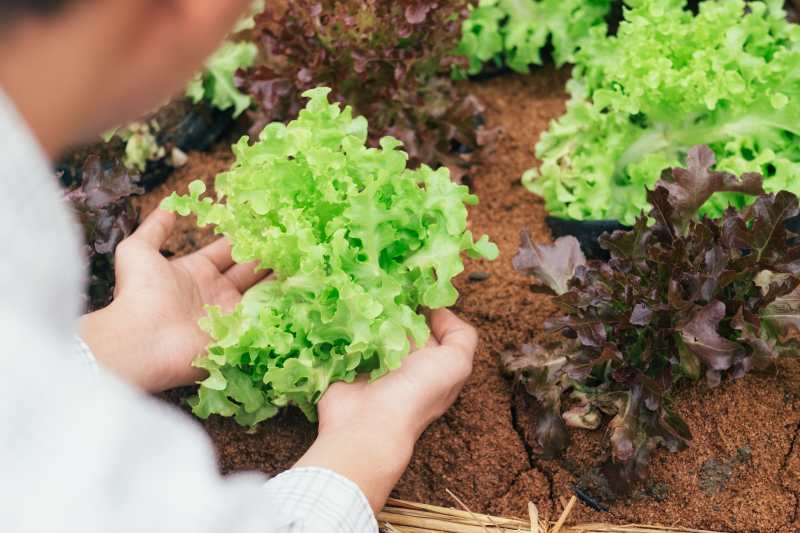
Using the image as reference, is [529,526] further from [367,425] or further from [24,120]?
[24,120]

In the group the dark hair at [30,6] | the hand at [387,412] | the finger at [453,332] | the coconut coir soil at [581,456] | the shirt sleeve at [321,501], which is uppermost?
the dark hair at [30,6]

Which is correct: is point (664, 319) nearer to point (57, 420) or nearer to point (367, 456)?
point (367, 456)

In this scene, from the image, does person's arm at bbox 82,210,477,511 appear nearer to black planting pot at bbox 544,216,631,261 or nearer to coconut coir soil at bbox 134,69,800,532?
coconut coir soil at bbox 134,69,800,532

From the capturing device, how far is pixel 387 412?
2.02 meters

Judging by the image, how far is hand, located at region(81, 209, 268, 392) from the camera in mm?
2188

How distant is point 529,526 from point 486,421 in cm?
38

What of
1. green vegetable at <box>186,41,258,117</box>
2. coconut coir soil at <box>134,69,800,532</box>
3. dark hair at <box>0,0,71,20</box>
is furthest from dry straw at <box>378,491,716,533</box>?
green vegetable at <box>186,41,258,117</box>

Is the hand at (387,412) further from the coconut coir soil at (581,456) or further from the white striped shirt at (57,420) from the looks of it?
the white striped shirt at (57,420)

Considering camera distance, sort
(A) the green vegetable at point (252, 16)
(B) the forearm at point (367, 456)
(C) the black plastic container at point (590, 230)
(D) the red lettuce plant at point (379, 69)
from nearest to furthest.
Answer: (B) the forearm at point (367, 456)
(C) the black plastic container at point (590, 230)
(D) the red lettuce plant at point (379, 69)
(A) the green vegetable at point (252, 16)

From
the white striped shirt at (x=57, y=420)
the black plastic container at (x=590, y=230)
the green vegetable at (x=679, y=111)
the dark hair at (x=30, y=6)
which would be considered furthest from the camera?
the black plastic container at (x=590, y=230)

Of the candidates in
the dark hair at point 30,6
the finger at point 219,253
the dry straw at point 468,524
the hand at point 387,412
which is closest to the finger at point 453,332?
the hand at point 387,412

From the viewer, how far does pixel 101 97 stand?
1.06 m

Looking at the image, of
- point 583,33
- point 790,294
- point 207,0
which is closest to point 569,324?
point 790,294

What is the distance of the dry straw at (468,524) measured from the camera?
213cm
